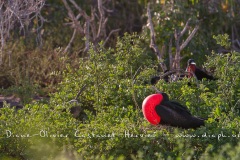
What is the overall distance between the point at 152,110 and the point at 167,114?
13cm

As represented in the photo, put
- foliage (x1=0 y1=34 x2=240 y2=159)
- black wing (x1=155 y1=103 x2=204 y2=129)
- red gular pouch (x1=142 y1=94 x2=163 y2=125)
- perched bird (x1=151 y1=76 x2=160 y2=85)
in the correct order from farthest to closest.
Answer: perched bird (x1=151 y1=76 x2=160 y2=85) → red gular pouch (x1=142 y1=94 x2=163 y2=125) → black wing (x1=155 y1=103 x2=204 y2=129) → foliage (x1=0 y1=34 x2=240 y2=159)

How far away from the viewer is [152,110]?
496cm

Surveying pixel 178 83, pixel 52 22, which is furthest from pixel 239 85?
pixel 52 22

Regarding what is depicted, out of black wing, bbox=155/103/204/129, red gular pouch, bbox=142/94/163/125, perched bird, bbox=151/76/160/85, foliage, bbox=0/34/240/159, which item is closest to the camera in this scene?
→ foliage, bbox=0/34/240/159

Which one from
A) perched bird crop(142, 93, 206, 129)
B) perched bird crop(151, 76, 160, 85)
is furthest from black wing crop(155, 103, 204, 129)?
perched bird crop(151, 76, 160, 85)

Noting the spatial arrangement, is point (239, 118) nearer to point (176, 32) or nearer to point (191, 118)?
point (191, 118)

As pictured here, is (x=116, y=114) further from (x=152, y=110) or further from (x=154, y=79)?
(x=154, y=79)

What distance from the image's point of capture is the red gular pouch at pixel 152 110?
16.2ft

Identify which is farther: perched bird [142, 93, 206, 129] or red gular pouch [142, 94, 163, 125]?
red gular pouch [142, 94, 163, 125]

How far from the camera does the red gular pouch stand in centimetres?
495

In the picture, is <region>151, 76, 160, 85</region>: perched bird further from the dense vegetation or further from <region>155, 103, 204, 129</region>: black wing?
<region>155, 103, 204, 129</region>: black wing

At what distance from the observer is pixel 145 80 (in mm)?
6043

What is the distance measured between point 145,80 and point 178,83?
1.16ft

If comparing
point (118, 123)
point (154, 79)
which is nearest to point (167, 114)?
point (118, 123)
